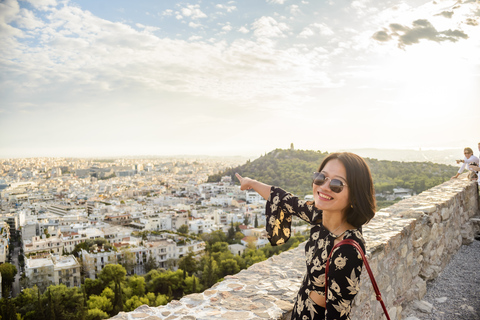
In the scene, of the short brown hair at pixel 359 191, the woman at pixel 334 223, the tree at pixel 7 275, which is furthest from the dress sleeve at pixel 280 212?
the tree at pixel 7 275

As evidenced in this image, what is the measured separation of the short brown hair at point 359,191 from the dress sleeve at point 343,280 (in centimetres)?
14

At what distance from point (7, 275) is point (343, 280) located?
2974 cm

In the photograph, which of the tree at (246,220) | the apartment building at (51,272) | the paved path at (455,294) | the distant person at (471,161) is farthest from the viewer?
the tree at (246,220)

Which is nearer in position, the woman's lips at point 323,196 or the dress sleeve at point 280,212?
the woman's lips at point 323,196

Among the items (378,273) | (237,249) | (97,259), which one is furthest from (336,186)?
(97,259)

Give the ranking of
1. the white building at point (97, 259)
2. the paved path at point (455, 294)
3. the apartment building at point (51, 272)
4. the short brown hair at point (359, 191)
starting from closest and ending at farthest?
the short brown hair at point (359, 191), the paved path at point (455, 294), the apartment building at point (51, 272), the white building at point (97, 259)

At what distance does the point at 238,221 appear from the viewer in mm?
38875

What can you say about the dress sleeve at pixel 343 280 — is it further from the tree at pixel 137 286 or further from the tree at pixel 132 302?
the tree at pixel 137 286

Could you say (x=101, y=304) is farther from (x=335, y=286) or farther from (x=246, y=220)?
(x=246, y=220)

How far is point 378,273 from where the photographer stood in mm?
2072

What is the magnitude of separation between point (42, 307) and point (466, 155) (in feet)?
67.5

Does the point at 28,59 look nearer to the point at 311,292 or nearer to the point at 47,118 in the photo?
the point at 47,118

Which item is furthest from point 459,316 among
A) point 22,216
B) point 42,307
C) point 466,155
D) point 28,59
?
point 28,59

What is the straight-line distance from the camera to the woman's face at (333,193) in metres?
0.97
